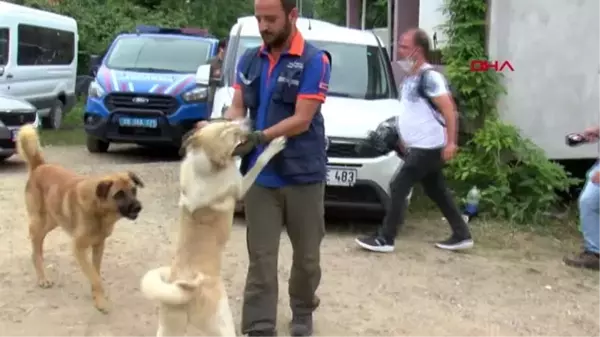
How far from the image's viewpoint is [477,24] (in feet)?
30.3

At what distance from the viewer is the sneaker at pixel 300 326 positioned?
→ 203 inches

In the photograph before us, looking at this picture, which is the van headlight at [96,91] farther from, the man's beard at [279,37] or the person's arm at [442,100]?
the man's beard at [279,37]

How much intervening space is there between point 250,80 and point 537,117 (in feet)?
17.8

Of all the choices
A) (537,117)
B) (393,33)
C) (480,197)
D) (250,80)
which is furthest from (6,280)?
(393,33)

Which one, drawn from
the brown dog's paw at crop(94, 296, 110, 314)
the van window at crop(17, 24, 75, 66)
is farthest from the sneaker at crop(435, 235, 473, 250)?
the van window at crop(17, 24, 75, 66)

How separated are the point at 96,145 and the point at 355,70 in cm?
646

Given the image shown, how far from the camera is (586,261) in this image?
291 inches

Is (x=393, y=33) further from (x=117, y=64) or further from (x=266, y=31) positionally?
(x=266, y=31)

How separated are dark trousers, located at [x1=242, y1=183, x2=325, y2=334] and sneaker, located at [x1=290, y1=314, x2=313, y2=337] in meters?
0.32

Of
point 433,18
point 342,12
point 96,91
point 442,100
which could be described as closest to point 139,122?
point 96,91

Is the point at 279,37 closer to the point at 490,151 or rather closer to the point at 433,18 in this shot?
the point at 490,151

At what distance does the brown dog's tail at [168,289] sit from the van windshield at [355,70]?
190 inches

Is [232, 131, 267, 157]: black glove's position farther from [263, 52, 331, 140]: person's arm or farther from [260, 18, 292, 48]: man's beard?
[260, 18, 292, 48]: man's beard

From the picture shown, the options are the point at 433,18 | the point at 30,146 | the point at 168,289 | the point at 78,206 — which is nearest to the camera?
the point at 168,289
